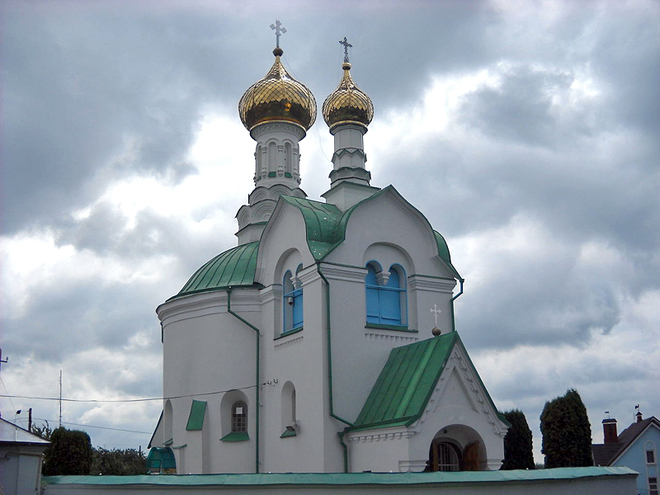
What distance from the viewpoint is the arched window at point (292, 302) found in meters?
15.6

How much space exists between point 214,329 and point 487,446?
6852 mm

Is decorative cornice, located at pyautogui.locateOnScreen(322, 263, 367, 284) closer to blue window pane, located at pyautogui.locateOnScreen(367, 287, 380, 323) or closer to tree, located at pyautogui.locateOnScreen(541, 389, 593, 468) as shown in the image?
blue window pane, located at pyautogui.locateOnScreen(367, 287, 380, 323)

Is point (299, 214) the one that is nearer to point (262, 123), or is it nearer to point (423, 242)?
point (423, 242)

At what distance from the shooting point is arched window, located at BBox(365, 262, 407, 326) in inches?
595

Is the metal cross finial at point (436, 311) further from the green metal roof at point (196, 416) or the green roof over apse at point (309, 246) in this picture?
the green metal roof at point (196, 416)

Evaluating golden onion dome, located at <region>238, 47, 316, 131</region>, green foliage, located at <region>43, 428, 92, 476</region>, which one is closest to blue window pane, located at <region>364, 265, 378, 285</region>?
green foliage, located at <region>43, 428, 92, 476</region>

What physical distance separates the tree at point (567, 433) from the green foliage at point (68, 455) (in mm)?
9548

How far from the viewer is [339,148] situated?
1839 cm

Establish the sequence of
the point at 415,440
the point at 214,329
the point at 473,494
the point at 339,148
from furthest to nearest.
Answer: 1. the point at 339,148
2. the point at 214,329
3. the point at 415,440
4. the point at 473,494

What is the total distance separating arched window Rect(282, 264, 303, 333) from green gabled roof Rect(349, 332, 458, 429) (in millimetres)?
2191

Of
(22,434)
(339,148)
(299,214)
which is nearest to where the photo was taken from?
(22,434)

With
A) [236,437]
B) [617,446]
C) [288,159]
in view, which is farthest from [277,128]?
[617,446]

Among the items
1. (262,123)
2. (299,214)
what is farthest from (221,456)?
(262,123)

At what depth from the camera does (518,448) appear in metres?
17.5
